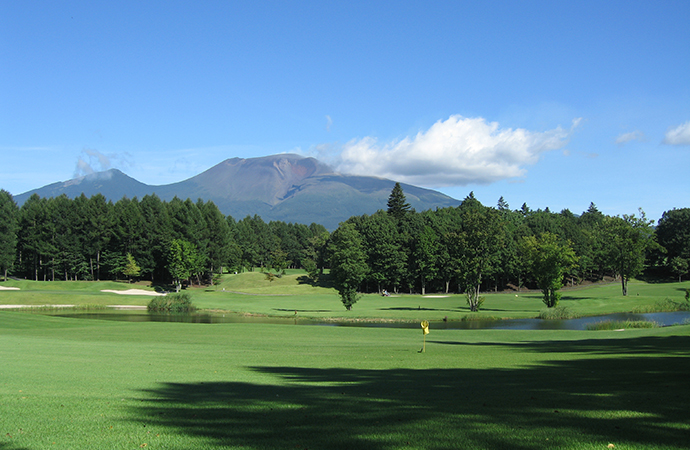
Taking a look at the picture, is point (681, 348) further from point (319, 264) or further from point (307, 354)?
point (319, 264)

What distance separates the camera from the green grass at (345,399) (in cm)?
724

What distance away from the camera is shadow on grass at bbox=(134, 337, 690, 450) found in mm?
7121

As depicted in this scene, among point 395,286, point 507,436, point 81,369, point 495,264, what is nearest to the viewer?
point 507,436

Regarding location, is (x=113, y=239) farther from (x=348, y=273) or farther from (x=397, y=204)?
(x=397, y=204)

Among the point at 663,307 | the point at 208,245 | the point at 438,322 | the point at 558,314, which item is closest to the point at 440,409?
the point at 438,322

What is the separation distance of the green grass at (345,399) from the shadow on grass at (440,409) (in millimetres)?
32

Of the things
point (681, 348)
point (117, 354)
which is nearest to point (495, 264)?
point (681, 348)

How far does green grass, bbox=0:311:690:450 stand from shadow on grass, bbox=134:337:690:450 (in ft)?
0.11

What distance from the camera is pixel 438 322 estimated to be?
152 feet

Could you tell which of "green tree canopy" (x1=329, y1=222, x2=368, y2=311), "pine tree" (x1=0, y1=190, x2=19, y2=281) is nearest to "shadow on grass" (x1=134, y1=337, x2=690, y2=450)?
"green tree canopy" (x1=329, y1=222, x2=368, y2=311)

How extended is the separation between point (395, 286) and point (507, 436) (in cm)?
8871

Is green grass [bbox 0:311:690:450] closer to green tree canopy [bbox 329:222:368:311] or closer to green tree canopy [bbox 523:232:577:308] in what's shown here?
green tree canopy [bbox 329:222:368:311]

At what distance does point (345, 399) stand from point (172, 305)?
4921 centimetres

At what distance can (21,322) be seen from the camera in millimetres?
34938
